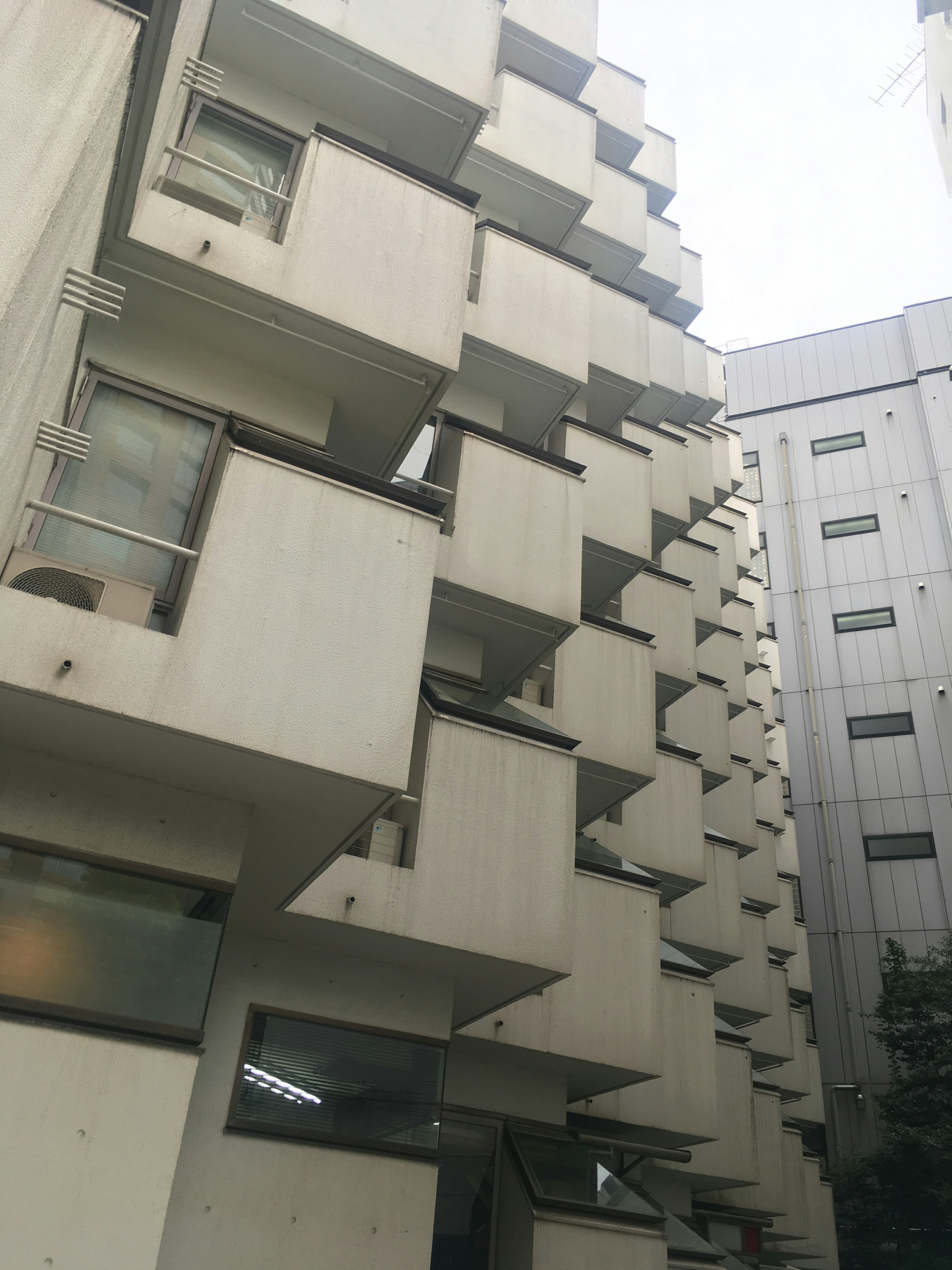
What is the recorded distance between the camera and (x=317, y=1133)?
7.16 metres

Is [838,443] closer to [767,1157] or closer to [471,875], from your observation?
[767,1157]

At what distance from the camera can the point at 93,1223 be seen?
491 centimetres

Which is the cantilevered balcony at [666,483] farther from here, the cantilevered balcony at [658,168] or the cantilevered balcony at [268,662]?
the cantilevered balcony at [268,662]

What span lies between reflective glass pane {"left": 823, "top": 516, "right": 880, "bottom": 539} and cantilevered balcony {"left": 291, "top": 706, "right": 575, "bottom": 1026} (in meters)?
29.9

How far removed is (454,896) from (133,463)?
3964mm

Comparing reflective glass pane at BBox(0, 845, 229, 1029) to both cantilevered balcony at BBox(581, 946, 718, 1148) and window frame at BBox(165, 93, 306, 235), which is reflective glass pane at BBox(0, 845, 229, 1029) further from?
cantilevered balcony at BBox(581, 946, 718, 1148)

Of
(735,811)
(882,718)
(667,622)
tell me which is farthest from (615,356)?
(882,718)

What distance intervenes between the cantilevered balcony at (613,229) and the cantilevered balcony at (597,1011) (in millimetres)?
10479

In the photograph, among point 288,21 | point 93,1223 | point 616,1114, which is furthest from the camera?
point 616,1114

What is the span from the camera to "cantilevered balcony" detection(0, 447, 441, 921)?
17.6 ft

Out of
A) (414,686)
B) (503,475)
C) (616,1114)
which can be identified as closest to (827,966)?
(616,1114)

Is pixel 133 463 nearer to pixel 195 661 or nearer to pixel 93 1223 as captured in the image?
pixel 195 661

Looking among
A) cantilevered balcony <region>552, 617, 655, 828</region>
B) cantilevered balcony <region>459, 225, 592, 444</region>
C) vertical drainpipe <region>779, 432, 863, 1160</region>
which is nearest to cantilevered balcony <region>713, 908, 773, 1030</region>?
cantilevered balcony <region>552, 617, 655, 828</region>

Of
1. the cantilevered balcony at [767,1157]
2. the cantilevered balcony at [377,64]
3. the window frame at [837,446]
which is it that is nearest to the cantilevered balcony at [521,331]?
the cantilevered balcony at [377,64]
